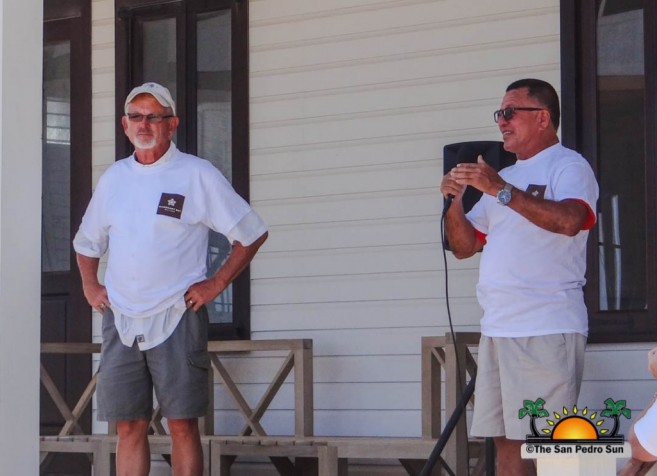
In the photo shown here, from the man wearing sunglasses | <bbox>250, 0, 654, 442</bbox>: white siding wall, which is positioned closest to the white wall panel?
<bbox>250, 0, 654, 442</bbox>: white siding wall

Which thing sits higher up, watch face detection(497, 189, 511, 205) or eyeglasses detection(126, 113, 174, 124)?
eyeglasses detection(126, 113, 174, 124)

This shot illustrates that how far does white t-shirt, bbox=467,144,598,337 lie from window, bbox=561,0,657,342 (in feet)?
4.62

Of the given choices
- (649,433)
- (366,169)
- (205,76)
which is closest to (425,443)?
(366,169)

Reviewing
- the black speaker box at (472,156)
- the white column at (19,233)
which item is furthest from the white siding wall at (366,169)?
the white column at (19,233)

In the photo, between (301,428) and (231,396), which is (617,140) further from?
(231,396)

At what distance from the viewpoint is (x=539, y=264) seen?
3.72 metres

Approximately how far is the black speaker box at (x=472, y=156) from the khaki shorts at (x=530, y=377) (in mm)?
737

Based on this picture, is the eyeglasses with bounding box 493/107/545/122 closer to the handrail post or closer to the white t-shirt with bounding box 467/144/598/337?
the white t-shirt with bounding box 467/144/598/337

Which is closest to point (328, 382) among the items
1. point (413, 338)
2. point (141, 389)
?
point (413, 338)

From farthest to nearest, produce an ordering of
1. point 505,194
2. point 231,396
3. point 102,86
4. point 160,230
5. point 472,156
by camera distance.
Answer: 1. point 102,86
2. point 231,396
3. point 160,230
4. point 472,156
5. point 505,194

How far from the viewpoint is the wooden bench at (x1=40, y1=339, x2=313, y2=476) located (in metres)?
5.61

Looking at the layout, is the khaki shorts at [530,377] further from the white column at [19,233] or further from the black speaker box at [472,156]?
the white column at [19,233]

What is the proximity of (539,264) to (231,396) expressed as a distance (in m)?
2.56

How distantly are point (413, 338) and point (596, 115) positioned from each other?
1300 mm
